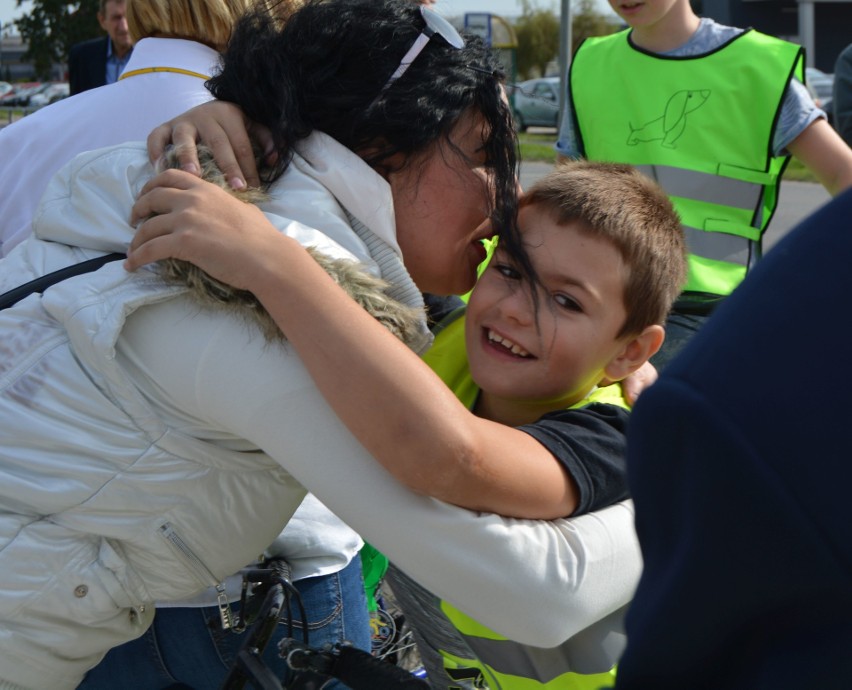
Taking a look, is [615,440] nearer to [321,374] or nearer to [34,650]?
[321,374]

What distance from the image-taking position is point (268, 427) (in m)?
1.41

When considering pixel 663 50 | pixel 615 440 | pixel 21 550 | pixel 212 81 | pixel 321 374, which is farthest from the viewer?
pixel 663 50

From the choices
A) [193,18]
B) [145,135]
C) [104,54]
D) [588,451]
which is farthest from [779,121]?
[104,54]

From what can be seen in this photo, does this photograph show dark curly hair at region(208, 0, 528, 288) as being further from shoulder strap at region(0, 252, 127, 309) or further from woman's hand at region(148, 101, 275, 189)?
shoulder strap at region(0, 252, 127, 309)

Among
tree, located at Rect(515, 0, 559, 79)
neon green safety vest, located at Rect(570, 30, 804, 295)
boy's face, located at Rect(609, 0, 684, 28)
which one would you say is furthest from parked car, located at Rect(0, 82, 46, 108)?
neon green safety vest, located at Rect(570, 30, 804, 295)

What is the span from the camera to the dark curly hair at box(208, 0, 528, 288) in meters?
1.71

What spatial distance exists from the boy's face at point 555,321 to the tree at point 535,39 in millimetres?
45720

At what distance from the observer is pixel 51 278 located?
5.11 ft

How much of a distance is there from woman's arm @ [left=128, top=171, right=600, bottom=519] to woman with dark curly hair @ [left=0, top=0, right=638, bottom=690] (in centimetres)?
2

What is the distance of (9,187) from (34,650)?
111 centimetres

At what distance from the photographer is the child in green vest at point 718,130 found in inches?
128

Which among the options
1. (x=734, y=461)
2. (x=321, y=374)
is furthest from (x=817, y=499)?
(x=321, y=374)

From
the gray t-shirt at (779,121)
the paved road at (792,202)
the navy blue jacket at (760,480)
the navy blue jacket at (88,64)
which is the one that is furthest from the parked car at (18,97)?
the navy blue jacket at (760,480)

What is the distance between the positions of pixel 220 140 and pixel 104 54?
507 centimetres
